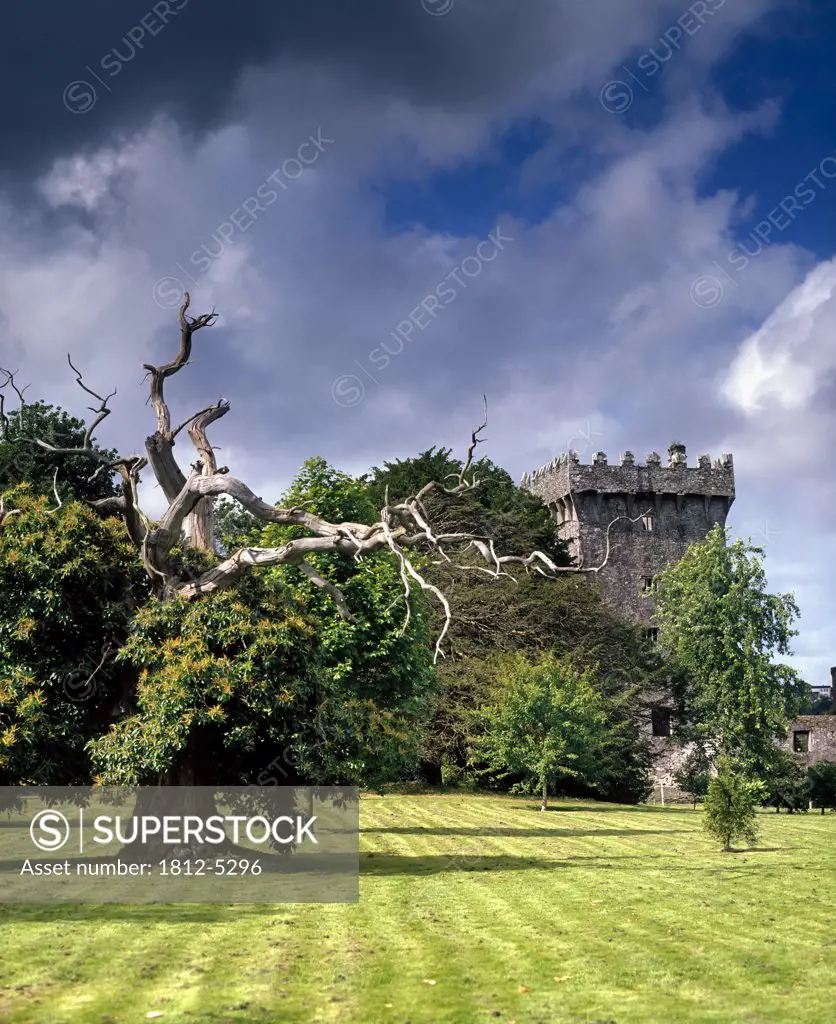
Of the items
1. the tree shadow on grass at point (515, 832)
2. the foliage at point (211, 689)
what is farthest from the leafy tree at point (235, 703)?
the tree shadow on grass at point (515, 832)

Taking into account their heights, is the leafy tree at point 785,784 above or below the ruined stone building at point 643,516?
below

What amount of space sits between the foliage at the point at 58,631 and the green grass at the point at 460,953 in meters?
3.58

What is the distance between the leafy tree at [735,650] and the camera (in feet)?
164

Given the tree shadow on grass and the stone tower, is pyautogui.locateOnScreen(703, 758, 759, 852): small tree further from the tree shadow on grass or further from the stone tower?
the stone tower

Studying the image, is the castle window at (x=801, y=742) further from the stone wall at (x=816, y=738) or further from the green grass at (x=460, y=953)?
the green grass at (x=460, y=953)

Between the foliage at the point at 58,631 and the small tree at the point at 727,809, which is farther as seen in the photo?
the small tree at the point at 727,809

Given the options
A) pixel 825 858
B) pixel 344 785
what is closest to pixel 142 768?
pixel 344 785

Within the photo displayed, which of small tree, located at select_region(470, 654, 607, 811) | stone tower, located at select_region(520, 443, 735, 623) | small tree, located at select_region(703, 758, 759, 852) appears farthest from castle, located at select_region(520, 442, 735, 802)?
small tree, located at select_region(703, 758, 759, 852)

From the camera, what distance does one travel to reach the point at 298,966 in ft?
31.1

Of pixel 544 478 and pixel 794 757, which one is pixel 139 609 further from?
pixel 544 478

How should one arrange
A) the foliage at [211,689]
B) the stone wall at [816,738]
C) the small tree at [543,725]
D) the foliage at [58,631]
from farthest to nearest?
the stone wall at [816,738] < the small tree at [543,725] < the foliage at [58,631] < the foliage at [211,689]

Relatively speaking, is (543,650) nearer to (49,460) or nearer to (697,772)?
(697,772)

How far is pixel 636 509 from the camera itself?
211 feet

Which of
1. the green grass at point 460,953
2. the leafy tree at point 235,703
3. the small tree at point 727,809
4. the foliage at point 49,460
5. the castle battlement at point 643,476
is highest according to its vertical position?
the castle battlement at point 643,476
